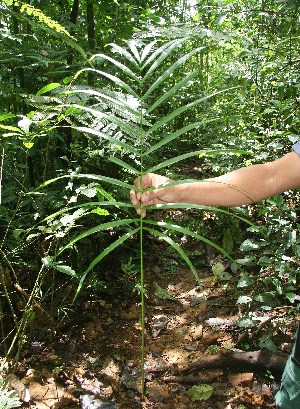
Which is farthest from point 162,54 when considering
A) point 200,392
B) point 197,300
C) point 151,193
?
point 197,300

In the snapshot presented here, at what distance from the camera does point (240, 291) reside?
2584 mm

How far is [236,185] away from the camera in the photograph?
4.98ft

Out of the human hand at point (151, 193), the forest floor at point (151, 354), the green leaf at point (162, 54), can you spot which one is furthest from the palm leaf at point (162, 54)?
the forest floor at point (151, 354)

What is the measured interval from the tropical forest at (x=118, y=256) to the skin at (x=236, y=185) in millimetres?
61

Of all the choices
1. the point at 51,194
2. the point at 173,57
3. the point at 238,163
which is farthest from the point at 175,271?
the point at 173,57

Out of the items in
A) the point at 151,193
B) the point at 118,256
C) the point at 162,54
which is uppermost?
the point at 162,54

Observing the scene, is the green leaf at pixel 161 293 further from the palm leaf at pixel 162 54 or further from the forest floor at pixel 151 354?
the palm leaf at pixel 162 54

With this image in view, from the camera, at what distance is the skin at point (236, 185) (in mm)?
1509

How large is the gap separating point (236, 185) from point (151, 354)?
124 cm

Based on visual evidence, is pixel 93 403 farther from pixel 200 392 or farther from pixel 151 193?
pixel 151 193

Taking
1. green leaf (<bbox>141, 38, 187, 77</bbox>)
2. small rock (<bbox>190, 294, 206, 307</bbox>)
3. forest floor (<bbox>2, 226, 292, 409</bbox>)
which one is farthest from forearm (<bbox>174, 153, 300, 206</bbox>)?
small rock (<bbox>190, 294, 206, 307</bbox>)

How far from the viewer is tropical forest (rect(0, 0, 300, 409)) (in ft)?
5.21

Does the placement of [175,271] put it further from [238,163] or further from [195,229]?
[238,163]

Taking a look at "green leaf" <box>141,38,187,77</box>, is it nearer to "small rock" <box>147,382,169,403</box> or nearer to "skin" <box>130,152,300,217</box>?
"skin" <box>130,152,300,217</box>
